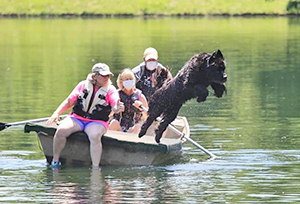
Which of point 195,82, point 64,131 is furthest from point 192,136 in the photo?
point 195,82

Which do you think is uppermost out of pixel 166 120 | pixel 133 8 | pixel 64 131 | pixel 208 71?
pixel 133 8

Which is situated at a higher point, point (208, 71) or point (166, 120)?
point (208, 71)

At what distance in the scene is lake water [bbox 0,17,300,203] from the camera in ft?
42.6

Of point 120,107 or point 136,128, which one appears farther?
point 136,128

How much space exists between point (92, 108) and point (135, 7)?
7092 centimetres

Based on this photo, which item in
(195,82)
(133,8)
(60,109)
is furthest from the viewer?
(133,8)

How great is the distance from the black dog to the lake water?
3.72 ft

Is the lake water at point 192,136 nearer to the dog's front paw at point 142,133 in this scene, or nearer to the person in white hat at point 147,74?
the dog's front paw at point 142,133

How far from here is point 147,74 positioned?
16.5 m

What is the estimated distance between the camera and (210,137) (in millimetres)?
17859

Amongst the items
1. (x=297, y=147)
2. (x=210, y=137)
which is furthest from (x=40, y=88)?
(x=297, y=147)

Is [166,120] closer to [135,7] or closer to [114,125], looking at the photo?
[114,125]

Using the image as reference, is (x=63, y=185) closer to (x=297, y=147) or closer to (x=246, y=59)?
(x=297, y=147)

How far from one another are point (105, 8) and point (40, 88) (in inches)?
2257
